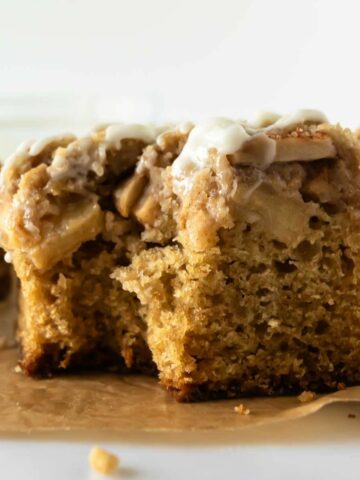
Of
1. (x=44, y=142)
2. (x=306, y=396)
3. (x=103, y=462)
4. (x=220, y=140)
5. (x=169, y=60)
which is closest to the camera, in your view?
(x=103, y=462)

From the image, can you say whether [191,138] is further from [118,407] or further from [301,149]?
[118,407]

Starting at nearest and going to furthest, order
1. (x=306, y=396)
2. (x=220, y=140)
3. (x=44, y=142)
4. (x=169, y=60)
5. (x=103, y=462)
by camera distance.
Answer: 1. (x=103, y=462)
2. (x=220, y=140)
3. (x=306, y=396)
4. (x=44, y=142)
5. (x=169, y=60)

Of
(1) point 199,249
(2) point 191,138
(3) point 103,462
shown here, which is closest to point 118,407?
(3) point 103,462

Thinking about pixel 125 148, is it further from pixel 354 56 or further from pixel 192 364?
pixel 354 56

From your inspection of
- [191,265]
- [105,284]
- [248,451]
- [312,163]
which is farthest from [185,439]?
[312,163]

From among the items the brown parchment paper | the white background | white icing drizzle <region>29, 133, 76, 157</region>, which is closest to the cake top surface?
white icing drizzle <region>29, 133, 76, 157</region>

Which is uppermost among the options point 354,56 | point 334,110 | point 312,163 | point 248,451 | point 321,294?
point 354,56

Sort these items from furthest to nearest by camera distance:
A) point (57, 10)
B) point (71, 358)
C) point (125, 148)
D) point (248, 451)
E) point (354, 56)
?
point (57, 10) → point (354, 56) → point (71, 358) → point (125, 148) → point (248, 451)

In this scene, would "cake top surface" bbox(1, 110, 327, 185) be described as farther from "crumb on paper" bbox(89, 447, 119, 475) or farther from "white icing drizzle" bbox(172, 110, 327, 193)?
"crumb on paper" bbox(89, 447, 119, 475)

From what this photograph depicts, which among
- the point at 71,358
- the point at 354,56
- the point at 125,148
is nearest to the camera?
the point at 125,148
